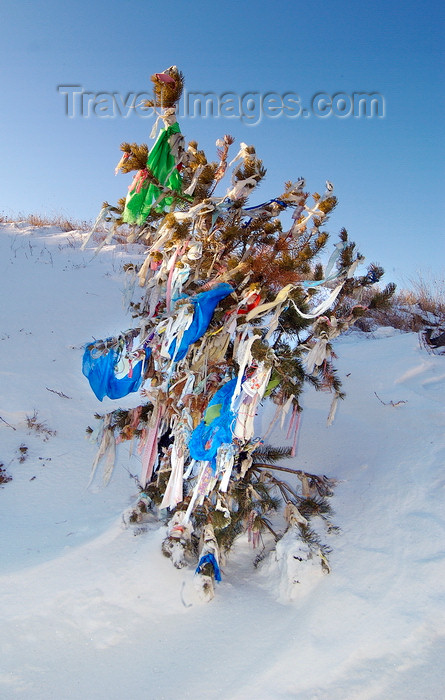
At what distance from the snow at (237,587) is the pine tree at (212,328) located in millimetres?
240

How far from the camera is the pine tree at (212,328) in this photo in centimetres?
255

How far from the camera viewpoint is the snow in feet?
6.98

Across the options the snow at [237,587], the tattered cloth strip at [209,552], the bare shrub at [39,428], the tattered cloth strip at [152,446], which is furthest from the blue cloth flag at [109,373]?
the bare shrub at [39,428]

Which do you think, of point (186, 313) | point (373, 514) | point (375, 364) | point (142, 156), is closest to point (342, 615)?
point (373, 514)

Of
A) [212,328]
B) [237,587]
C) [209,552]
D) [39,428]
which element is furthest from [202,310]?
[39,428]

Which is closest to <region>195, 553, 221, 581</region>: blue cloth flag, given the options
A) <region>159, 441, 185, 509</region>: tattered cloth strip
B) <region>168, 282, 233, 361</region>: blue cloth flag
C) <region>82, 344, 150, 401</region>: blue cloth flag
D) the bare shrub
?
<region>159, 441, 185, 509</region>: tattered cloth strip

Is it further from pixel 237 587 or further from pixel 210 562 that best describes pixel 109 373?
pixel 237 587

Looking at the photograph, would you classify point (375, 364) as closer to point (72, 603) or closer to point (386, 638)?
point (386, 638)

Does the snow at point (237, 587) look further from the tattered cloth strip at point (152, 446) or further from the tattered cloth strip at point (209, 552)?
the tattered cloth strip at point (152, 446)

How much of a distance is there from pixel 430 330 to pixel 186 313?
482 centimetres

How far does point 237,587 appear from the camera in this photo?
2.76 meters

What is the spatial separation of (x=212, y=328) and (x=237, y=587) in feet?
5.13

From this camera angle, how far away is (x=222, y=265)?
2.82 metres

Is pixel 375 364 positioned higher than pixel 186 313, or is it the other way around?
pixel 186 313
